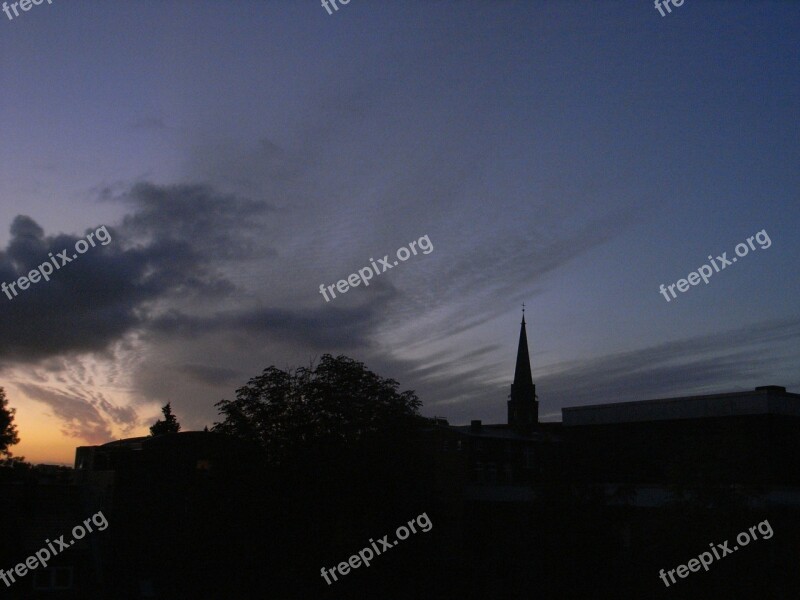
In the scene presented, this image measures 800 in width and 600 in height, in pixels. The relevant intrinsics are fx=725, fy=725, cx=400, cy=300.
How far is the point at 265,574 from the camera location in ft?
116

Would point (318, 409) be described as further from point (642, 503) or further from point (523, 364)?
point (523, 364)

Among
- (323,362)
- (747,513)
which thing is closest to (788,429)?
(747,513)

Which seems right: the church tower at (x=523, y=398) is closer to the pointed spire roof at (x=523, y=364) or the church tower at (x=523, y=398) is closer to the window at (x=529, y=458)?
the pointed spire roof at (x=523, y=364)

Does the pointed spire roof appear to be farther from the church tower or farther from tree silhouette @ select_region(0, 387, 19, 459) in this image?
tree silhouette @ select_region(0, 387, 19, 459)

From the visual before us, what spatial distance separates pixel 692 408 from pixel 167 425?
73.2 m

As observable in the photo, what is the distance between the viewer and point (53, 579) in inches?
1566

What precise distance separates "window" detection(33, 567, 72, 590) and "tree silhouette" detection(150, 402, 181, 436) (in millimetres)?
59488

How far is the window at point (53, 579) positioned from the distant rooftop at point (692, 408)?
3809cm

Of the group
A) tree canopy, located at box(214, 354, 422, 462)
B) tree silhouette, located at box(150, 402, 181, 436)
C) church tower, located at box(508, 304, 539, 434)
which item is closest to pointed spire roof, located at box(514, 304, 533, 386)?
church tower, located at box(508, 304, 539, 434)

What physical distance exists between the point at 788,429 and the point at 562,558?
28.1 m

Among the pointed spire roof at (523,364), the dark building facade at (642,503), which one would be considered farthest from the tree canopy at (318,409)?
the pointed spire roof at (523,364)

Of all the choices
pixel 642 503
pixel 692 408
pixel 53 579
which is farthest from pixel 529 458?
pixel 53 579

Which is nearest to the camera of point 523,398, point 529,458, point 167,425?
point 529,458

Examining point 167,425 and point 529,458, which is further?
point 167,425
